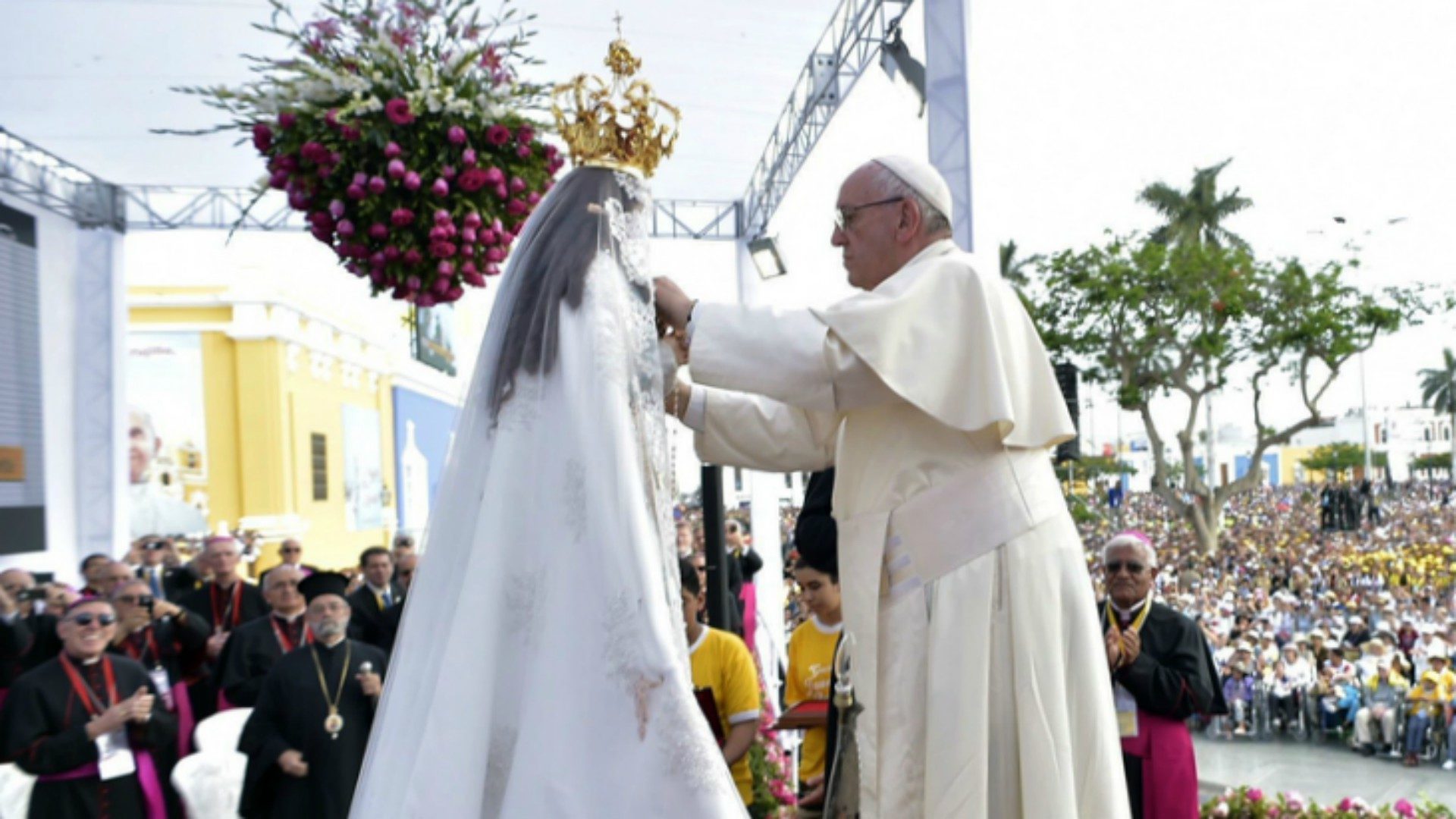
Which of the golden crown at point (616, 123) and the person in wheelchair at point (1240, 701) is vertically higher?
the golden crown at point (616, 123)

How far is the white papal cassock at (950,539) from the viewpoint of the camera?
2.79m

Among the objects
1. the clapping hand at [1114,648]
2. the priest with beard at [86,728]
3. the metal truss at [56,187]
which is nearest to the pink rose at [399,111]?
the clapping hand at [1114,648]

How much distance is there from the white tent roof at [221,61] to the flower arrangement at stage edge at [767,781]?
5.85 m

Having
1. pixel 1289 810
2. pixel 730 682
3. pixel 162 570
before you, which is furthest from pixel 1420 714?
pixel 162 570

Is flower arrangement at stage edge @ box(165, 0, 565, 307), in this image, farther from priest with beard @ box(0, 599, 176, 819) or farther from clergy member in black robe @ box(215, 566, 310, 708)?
clergy member in black robe @ box(215, 566, 310, 708)

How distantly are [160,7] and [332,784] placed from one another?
6.64 m

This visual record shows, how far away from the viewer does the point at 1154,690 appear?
16.6 feet

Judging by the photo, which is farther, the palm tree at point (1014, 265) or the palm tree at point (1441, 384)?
the palm tree at point (1441, 384)

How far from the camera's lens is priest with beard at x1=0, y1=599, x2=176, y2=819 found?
599 cm

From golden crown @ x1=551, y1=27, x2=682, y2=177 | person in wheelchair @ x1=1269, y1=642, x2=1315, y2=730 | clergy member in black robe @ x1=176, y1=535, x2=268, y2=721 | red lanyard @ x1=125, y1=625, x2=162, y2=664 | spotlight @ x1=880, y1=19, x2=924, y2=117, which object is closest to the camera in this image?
golden crown @ x1=551, y1=27, x2=682, y2=177

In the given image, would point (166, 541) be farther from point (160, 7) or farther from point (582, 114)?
point (582, 114)

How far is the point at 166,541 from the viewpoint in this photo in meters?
12.4

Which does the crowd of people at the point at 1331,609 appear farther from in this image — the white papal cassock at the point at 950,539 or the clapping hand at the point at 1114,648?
the white papal cassock at the point at 950,539

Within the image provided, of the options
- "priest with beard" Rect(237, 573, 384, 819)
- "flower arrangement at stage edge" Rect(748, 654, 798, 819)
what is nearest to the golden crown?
"flower arrangement at stage edge" Rect(748, 654, 798, 819)
